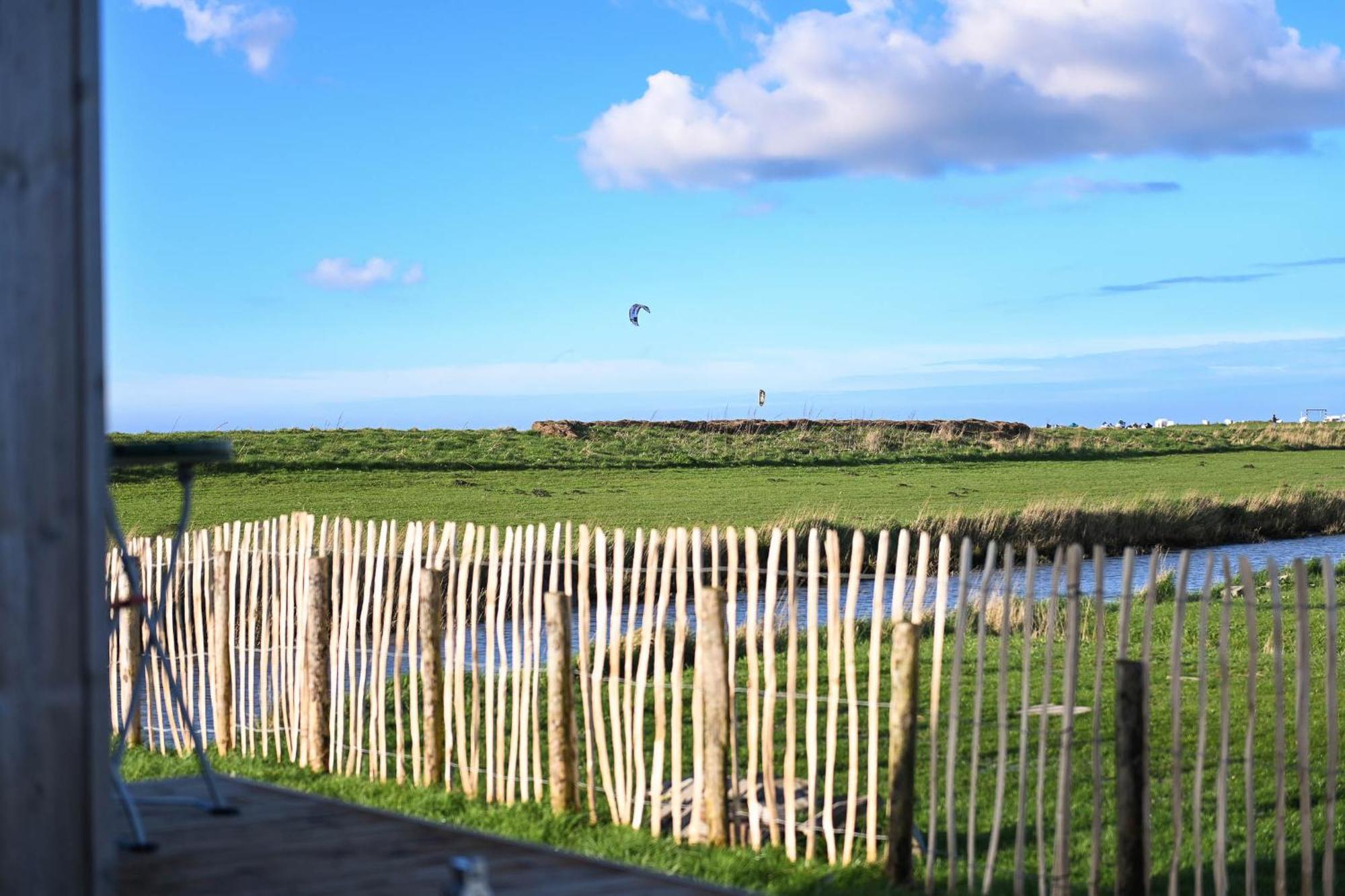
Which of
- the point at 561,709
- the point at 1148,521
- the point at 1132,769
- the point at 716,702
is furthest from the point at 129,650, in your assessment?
the point at 1148,521

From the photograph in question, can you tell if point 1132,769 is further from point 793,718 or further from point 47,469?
point 47,469

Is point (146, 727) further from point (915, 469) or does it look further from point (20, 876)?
point (915, 469)

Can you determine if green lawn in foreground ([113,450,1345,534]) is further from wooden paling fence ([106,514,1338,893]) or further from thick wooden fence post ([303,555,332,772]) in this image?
thick wooden fence post ([303,555,332,772])

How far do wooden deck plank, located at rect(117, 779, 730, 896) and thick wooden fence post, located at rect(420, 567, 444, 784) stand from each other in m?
3.84

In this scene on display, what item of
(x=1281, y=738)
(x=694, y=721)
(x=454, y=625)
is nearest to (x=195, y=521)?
(x=454, y=625)

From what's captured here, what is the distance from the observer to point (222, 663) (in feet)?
28.9

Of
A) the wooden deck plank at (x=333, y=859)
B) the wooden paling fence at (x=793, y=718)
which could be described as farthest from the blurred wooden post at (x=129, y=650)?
the wooden deck plank at (x=333, y=859)

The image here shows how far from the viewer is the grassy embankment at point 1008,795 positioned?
6000 millimetres

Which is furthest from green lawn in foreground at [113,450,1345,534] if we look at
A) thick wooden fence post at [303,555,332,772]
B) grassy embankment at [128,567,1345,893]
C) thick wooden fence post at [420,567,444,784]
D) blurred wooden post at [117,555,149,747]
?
thick wooden fence post at [420,567,444,784]

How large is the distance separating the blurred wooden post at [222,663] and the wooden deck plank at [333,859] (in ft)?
18.0

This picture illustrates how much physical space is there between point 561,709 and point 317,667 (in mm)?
2191

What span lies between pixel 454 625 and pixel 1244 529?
21530 millimetres

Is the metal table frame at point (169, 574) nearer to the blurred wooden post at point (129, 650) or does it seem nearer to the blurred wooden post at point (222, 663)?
the blurred wooden post at point (222, 663)

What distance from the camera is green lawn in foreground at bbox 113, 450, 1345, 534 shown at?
22344mm
